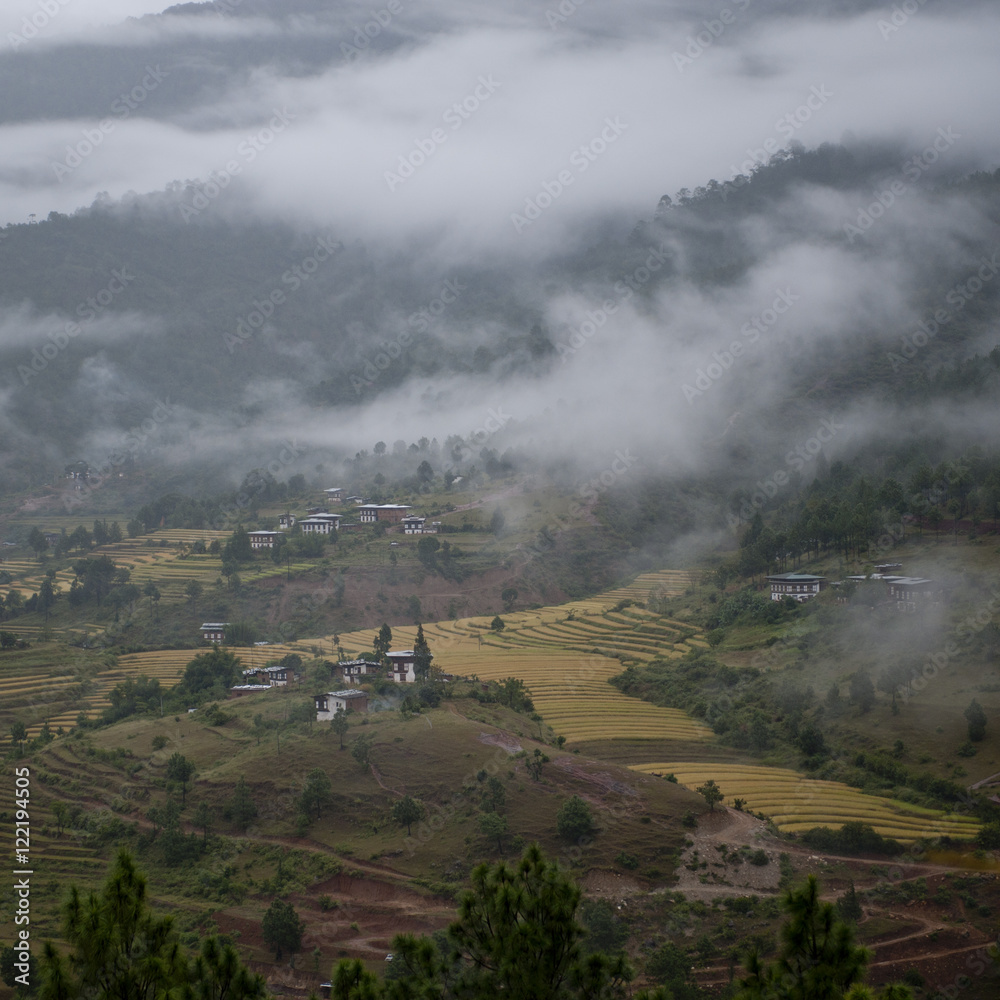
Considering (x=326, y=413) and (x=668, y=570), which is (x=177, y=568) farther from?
(x=326, y=413)

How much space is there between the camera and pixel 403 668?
53.9 metres

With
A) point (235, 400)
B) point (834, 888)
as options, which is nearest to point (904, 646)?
point (834, 888)

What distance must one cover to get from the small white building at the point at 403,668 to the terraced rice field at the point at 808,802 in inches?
571

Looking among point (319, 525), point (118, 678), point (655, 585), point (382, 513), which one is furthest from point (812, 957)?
point (382, 513)

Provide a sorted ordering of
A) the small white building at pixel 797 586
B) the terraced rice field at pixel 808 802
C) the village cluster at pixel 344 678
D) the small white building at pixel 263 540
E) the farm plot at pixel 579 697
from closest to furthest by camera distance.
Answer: the terraced rice field at pixel 808 802 < the village cluster at pixel 344 678 < the farm plot at pixel 579 697 < the small white building at pixel 797 586 < the small white building at pixel 263 540

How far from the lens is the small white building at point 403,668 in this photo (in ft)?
176

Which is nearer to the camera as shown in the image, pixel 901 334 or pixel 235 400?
pixel 901 334

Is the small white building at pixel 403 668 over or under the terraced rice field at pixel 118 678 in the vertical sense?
over

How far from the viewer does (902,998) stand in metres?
12.6

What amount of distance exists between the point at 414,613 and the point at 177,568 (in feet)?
77.3

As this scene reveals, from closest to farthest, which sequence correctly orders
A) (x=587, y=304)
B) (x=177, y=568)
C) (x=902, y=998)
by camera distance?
(x=902, y=998) < (x=177, y=568) < (x=587, y=304)

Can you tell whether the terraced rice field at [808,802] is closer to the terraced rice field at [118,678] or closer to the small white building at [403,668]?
the small white building at [403,668]

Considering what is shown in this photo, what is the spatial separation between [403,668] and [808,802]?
23.4m

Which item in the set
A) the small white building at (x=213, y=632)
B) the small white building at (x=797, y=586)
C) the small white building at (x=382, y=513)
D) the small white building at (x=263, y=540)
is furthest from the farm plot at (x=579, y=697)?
the small white building at (x=382, y=513)
